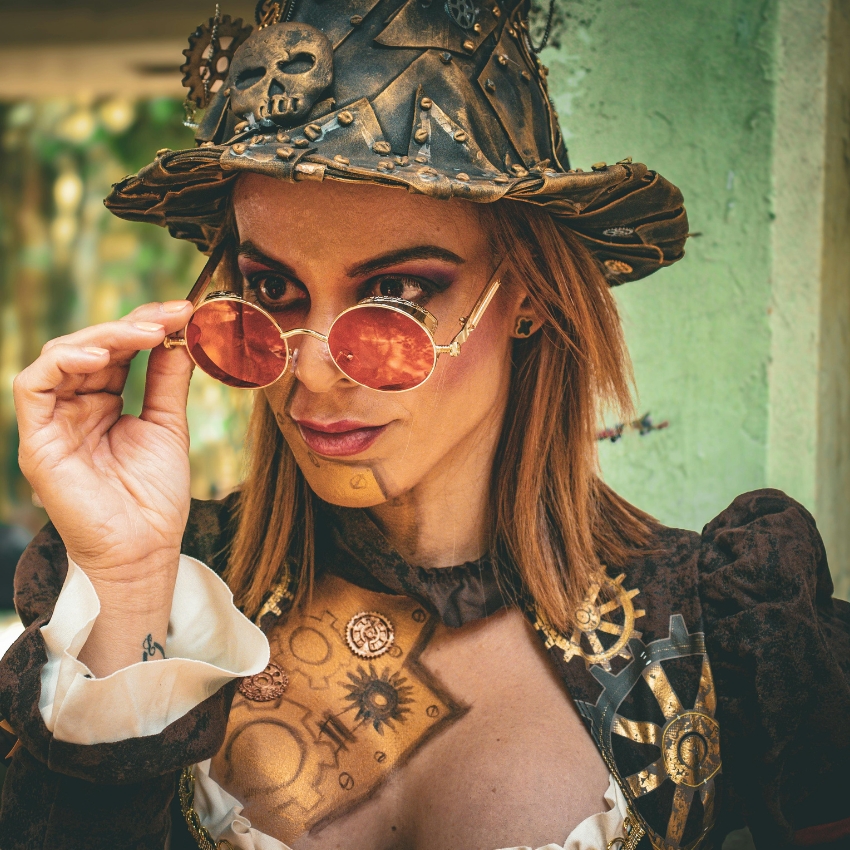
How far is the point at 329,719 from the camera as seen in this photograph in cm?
170

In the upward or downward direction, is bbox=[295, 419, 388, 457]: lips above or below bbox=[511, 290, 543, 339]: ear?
below

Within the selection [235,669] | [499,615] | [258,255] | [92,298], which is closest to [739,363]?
[499,615]

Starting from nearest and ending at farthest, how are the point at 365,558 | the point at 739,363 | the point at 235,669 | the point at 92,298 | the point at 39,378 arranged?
the point at 39,378 → the point at 235,669 → the point at 365,558 → the point at 739,363 → the point at 92,298

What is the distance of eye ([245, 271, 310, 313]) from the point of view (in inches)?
62.6

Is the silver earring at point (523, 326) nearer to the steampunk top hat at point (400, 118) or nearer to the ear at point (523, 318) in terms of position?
the ear at point (523, 318)

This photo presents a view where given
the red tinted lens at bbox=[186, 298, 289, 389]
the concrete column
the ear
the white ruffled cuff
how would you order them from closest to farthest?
the white ruffled cuff < the red tinted lens at bbox=[186, 298, 289, 389] < the ear < the concrete column

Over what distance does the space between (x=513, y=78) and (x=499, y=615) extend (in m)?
1.08

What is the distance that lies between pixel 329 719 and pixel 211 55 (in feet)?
4.65

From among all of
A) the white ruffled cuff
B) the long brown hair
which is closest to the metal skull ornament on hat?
the long brown hair

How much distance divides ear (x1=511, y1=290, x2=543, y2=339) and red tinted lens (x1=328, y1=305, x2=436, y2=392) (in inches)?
12.0

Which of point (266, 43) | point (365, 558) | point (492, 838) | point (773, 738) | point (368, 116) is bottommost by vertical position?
point (492, 838)

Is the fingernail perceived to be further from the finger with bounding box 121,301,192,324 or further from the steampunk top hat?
the steampunk top hat

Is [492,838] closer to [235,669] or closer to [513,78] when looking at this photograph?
[235,669]

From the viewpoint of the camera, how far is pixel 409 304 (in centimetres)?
149
